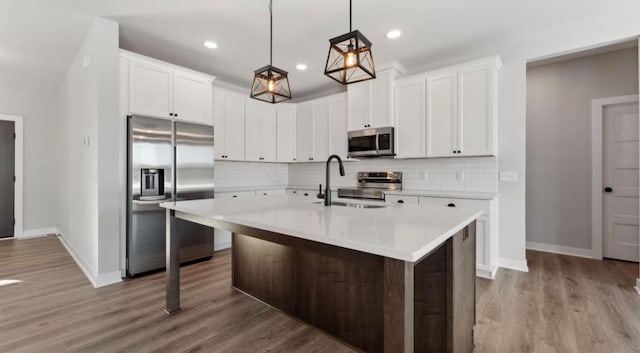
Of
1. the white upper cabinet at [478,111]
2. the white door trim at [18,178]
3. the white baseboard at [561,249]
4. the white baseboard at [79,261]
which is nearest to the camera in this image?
the white baseboard at [79,261]

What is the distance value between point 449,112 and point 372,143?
3.43 ft

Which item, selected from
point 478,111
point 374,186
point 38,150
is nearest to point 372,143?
point 374,186

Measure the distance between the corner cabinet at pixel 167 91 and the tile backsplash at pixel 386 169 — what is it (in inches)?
44.0

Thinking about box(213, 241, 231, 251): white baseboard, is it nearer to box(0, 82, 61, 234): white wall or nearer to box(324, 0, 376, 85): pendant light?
box(324, 0, 376, 85): pendant light

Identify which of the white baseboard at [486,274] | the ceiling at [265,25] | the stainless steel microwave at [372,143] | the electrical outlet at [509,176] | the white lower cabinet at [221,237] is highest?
the ceiling at [265,25]

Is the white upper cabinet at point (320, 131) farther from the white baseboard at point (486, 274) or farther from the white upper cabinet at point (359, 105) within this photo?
the white baseboard at point (486, 274)

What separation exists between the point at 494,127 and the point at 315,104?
9.01ft

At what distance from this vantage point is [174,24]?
116 inches

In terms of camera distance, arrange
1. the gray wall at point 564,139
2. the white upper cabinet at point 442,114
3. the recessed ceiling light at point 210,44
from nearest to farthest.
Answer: the recessed ceiling light at point 210,44 → the white upper cabinet at point 442,114 → the gray wall at point 564,139

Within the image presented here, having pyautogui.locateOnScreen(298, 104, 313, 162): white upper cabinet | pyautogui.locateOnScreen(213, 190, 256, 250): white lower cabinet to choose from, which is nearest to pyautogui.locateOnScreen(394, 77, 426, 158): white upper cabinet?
pyautogui.locateOnScreen(298, 104, 313, 162): white upper cabinet

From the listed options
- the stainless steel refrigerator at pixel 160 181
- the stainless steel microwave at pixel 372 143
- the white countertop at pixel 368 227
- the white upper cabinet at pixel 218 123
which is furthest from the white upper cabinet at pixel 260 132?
the white countertop at pixel 368 227

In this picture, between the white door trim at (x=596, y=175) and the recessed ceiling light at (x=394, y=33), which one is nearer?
the recessed ceiling light at (x=394, y=33)

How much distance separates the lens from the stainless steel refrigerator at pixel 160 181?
119 inches

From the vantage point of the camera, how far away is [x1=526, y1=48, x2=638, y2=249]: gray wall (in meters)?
3.70
